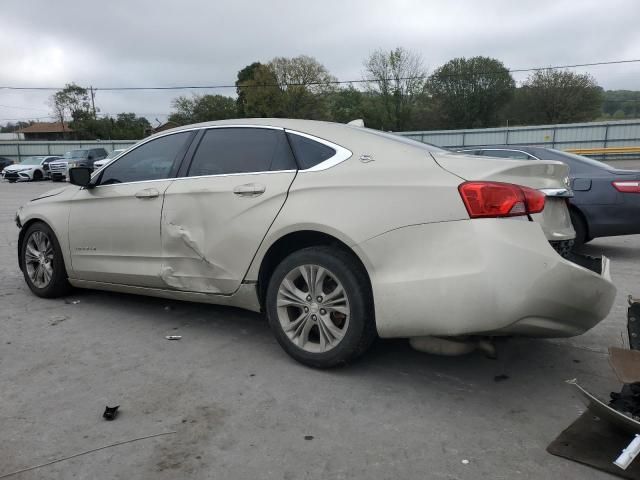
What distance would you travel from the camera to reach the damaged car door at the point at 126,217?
165 inches

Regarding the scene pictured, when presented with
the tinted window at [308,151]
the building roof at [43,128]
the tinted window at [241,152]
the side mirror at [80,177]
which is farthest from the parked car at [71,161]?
the building roof at [43,128]

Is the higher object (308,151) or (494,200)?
(308,151)

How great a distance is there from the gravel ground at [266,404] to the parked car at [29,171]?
28.9m

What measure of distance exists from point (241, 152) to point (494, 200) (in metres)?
1.88

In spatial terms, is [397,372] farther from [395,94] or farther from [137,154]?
[395,94]

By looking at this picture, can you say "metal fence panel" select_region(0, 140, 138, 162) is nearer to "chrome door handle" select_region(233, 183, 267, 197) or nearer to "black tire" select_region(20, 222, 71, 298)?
"black tire" select_region(20, 222, 71, 298)

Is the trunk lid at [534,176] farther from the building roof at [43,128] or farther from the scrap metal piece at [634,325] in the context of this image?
the building roof at [43,128]

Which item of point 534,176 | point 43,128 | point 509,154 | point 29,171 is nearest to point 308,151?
point 534,176

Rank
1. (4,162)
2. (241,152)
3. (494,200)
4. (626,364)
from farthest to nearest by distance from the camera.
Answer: (4,162), (241,152), (494,200), (626,364)

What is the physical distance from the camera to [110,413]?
2.85 meters

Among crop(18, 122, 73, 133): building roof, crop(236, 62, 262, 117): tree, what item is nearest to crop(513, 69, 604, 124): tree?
crop(236, 62, 262, 117): tree

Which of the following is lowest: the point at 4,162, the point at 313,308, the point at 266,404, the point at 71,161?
the point at 4,162

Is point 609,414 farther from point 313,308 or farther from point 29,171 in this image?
point 29,171

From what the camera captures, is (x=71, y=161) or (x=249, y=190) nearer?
(x=249, y=190)
